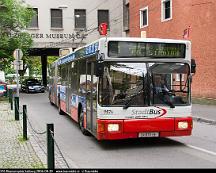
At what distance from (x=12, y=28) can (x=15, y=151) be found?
25.0 metres

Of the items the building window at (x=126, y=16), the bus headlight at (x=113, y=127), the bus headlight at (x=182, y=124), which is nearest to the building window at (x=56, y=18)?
the building window at (x=126, y=16)

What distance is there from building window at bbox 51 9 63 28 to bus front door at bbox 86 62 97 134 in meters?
35.3

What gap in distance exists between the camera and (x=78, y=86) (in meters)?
14.0

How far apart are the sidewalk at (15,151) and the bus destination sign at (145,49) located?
303 cm

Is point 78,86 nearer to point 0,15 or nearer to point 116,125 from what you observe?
point 116,125

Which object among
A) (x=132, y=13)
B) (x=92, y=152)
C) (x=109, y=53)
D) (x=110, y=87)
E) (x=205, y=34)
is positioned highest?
(x=132, y=13)

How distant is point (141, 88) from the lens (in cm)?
1030

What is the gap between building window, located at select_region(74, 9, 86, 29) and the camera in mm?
47281

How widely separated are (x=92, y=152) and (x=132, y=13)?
30087mm

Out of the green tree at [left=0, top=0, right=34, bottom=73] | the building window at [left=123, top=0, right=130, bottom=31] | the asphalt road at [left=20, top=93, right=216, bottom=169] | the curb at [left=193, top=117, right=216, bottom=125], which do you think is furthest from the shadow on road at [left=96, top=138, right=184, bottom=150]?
the building window at [left=123, top=0, right=130, bottom=31]

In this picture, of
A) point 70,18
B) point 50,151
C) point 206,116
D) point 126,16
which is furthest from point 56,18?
point 50,151

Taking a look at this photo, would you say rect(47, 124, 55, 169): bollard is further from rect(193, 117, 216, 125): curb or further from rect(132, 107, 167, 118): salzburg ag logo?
rect(193, 117, 216, 125): curb

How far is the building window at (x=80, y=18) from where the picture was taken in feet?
155

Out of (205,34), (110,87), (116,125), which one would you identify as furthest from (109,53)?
(205,34)
